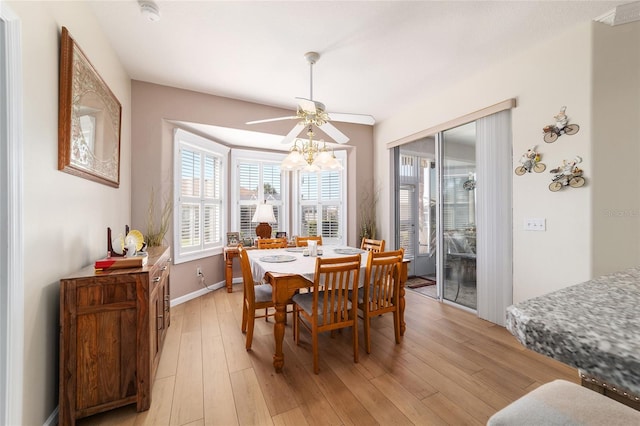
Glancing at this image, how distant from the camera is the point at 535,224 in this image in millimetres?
2586

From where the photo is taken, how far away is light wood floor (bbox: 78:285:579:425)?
162cm

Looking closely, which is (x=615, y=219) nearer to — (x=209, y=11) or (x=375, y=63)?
(x=375, y=63)

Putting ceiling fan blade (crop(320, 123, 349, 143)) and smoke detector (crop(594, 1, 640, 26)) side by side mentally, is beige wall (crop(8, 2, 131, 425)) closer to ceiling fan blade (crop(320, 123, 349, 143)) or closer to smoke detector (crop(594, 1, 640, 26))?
ceiling fan blade (crop(320, 123, 349, 143))

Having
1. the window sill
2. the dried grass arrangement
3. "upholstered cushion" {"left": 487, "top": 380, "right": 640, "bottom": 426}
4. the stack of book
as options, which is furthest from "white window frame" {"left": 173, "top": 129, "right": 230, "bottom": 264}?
"upholstered cushion" {"left": 487, "top": 380, "right": 640, "bottom": 426}

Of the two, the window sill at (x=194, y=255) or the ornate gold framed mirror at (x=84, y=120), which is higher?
the ornate gold framed mirror at (x=84, y=120)

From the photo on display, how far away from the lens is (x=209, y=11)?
6.93 feet

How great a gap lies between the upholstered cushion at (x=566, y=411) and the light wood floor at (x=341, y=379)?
109 cm

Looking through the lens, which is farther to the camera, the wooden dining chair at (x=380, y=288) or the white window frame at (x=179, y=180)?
the white window frame at (x=179, y=180)

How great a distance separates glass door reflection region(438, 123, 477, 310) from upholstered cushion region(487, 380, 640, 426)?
2.80m

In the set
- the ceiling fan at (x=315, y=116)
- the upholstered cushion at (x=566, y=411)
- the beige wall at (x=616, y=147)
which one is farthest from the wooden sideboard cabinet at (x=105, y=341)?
the beige wall at (x=616, y=147)

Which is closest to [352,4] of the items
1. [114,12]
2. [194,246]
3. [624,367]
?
[114,12]

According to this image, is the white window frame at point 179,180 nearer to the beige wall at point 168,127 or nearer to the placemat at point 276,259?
the beige wall at point 168,127

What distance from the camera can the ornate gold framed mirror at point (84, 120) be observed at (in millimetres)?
1669

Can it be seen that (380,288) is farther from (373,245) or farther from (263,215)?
(263,215)
